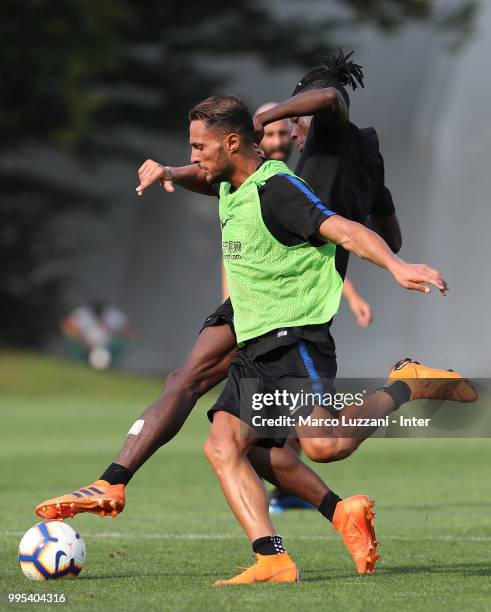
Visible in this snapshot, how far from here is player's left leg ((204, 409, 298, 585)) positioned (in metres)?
6.40

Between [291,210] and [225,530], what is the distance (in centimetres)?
348

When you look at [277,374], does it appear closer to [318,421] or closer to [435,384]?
[318,421]

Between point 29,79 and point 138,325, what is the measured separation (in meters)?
11.0

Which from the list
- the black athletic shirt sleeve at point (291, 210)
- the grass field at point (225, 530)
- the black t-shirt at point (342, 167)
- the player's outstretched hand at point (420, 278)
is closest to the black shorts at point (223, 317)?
the black t-shirt at point (342, 167)

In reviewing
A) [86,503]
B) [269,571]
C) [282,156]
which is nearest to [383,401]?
[269,571]

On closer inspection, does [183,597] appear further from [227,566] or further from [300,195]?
[300,195]

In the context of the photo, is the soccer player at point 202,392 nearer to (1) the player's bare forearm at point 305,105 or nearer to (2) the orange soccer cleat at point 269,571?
(1) the player's bare forearm at point 305,105

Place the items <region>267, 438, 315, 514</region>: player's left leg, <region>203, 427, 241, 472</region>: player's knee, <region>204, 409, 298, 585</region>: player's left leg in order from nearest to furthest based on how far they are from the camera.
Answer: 1. <region>204, 409, 298, 585</region>: player's left leg
2. <region>203, 427, 241, 472</region>: player's knee
3. <region>267, 438, 315, 514</region>: player's left leg

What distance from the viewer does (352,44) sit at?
109 ft

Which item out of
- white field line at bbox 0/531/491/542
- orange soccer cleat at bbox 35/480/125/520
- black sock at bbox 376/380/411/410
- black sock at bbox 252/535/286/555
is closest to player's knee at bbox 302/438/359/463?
black sock at bbox 376/380/411/410

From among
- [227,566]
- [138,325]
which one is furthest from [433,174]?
[227,566]

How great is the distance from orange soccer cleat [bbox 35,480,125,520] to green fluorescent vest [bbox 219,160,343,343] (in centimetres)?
98

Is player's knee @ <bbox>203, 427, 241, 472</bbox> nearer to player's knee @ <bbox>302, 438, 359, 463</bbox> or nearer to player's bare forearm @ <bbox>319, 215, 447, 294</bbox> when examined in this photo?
player's knee @ <bbox>302, 438, 359, 463</bbox>

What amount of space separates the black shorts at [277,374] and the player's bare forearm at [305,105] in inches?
39.2
